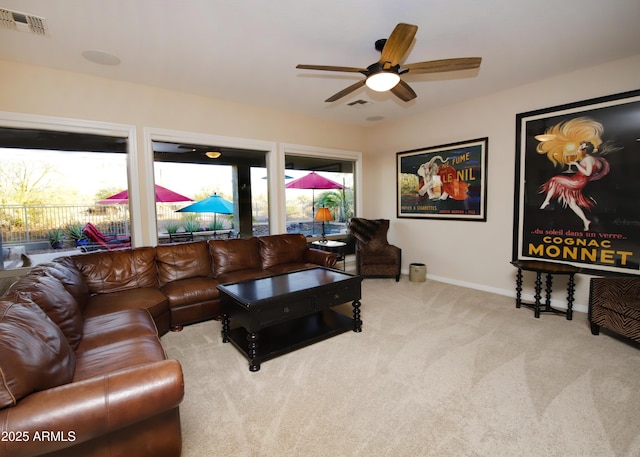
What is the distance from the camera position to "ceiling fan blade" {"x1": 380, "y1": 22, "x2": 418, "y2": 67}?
1974 millimetres

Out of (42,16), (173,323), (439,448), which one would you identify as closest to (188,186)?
(173,323)

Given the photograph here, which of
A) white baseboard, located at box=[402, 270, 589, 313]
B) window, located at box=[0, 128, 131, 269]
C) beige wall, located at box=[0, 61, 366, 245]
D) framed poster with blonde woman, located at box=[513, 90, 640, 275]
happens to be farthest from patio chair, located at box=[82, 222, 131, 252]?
framed poster with blonde woman, located at box=[513, 90, 640, 275]

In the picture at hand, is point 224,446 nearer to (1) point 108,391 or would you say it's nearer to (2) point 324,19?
(1) point 108,391

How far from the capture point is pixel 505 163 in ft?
13.6

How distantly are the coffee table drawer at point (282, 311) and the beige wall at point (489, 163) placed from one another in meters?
3.00

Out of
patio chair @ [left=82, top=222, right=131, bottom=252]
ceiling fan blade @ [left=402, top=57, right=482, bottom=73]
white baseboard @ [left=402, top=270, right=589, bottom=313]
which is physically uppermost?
ceiling fan blade @ [left=402, top=57, right=482, bottom=73]

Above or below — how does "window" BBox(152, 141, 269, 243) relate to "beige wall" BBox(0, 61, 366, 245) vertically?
below

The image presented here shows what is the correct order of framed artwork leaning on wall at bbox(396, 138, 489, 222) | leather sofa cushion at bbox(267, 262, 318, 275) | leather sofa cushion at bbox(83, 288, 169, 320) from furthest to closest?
framed artwork leaning on wall at bbox(396, 138, 489, 222)
leather sofa cushion at bbox(267, 262, 318, 275)
leather sofa cushion at bbox(83, 288, 169, 320)

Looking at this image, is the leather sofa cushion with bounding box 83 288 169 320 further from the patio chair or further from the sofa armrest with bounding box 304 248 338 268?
the sofa armrest with bounding box 304 248 338 268

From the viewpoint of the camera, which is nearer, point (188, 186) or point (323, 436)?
point (323, 436)

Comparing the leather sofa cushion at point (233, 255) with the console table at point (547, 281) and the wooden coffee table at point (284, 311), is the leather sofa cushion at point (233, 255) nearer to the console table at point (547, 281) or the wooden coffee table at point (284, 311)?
the wooden coffee table at point (284, 311)

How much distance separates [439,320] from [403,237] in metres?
2.36

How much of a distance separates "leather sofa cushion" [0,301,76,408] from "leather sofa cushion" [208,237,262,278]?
2.19 m

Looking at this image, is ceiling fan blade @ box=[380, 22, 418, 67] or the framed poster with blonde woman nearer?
ceiling fan blade @ box=[380, 22, 418, 67]
